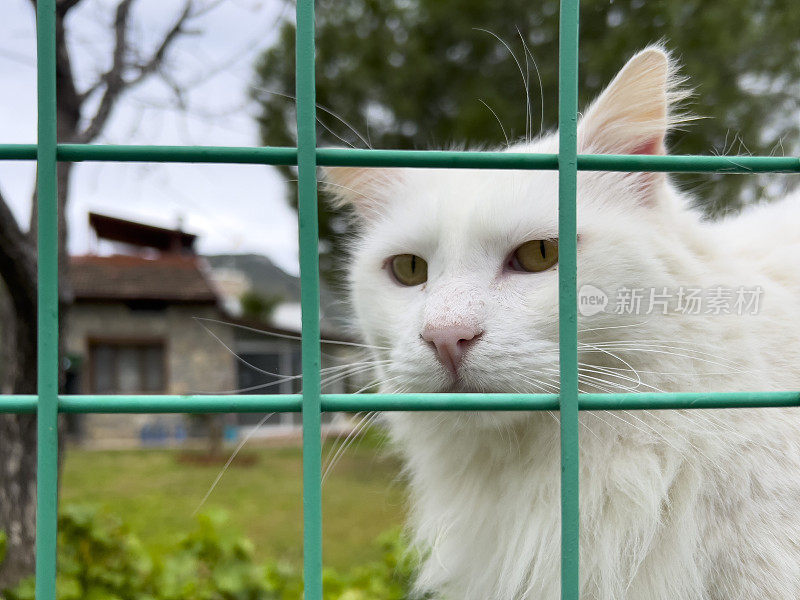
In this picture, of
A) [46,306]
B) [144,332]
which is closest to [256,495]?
[144,332]

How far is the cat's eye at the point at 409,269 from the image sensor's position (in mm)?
1230

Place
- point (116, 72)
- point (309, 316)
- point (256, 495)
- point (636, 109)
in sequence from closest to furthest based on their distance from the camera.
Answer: point (309, 316)
point (636, 109)
point (116, 72)
point (256, 495)

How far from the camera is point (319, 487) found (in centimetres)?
60

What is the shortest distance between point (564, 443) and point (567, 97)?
33cm

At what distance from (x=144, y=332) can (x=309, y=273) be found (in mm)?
9970

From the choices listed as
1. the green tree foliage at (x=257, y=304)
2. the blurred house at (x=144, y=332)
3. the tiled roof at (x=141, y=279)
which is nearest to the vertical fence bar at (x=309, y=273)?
the green tree foliage at (x=257, y=304)

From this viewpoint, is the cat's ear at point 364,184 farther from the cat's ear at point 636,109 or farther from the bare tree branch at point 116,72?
the bare tree branch at point 116,72

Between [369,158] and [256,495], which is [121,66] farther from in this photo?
[256,495]

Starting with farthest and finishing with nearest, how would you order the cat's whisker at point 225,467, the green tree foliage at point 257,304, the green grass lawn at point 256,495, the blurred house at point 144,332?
the blurred house at point 144,332 < the green tree foliage at point 257,304 < the green grass lawn at point 256,495 < the cat's whisker at point 225,467

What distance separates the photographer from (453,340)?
94cm

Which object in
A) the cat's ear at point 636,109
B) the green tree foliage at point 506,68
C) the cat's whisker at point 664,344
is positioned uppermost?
the green tree foliage at point 506,68

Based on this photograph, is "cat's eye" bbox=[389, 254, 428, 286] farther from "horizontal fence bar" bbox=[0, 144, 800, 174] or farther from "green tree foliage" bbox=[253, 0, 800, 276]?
"horizontal fence bar" bbox=[0, 144, 800, 174]

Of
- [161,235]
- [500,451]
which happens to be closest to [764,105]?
[500,451]

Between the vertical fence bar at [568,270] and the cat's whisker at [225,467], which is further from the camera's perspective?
the cat's whisker at [225,467]
